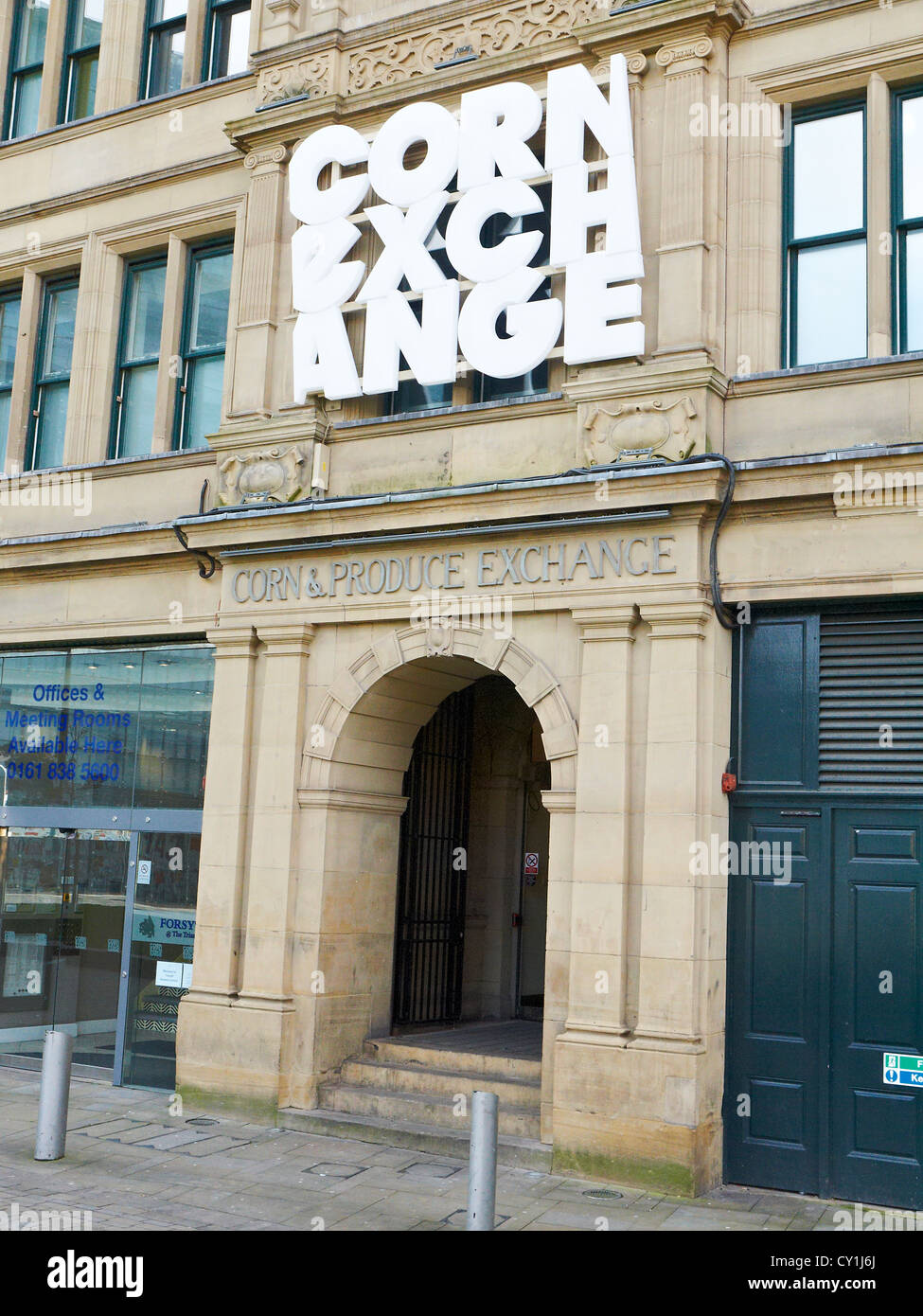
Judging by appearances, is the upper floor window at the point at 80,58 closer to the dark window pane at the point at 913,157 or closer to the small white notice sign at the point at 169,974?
the dark window pane at the point at 913,157

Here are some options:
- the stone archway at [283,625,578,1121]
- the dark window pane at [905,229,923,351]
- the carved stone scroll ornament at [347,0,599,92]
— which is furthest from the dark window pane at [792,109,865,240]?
the stone archway at [283,625,578,1121]

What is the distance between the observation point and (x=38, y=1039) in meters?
14.0

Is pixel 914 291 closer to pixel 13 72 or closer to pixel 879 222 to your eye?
pixel 879 222

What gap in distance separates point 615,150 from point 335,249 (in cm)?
288

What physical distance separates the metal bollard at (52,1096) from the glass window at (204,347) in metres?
6.41

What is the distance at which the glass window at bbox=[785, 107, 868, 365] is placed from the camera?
1043cm

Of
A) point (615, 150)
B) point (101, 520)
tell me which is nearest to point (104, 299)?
point (101, 520)

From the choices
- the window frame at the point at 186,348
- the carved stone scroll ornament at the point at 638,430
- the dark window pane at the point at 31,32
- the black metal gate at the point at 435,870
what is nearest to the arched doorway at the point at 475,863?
the black metal gate at the point at 435,870

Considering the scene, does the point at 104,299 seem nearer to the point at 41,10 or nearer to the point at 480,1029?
the point at 41,10

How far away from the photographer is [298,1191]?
367 inches

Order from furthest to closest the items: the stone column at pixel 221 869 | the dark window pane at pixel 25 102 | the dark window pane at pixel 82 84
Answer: the dark window pane at pixel 25 102, the dark window pane at pixel 82 84, the stone column at pixel 221 869

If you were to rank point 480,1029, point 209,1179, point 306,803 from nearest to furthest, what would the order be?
point 209,1179, point 306,803, point 480,1029

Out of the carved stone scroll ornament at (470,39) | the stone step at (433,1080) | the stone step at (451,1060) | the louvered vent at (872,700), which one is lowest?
the stone step at (433,1080)

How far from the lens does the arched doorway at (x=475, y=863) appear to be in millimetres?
13805
